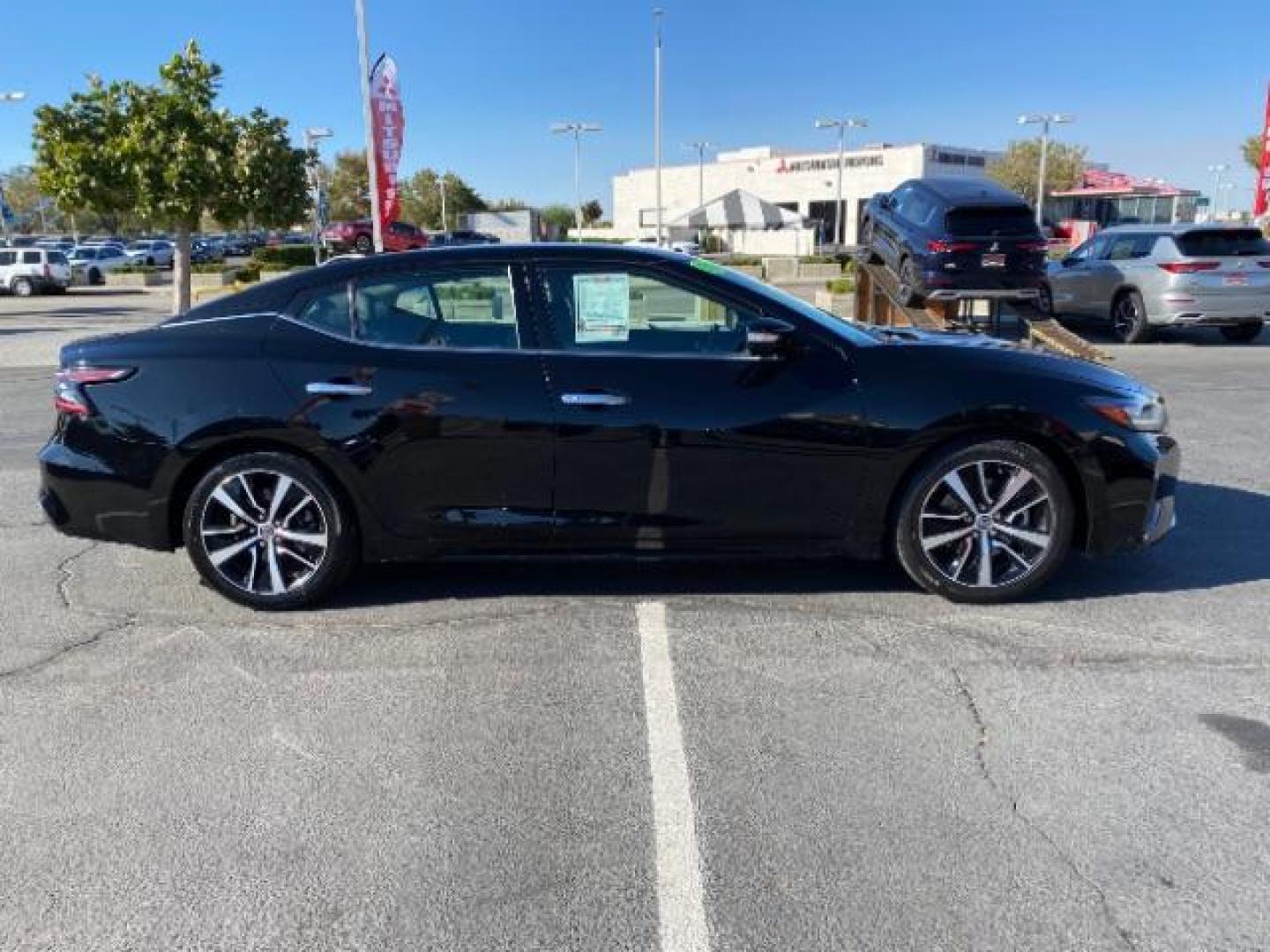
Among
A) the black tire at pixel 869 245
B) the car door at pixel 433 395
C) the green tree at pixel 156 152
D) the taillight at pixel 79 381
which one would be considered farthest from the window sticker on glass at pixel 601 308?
the green tree at pixel 156 152

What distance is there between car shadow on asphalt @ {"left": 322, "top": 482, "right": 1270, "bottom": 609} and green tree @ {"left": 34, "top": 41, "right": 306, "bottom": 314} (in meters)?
17.0

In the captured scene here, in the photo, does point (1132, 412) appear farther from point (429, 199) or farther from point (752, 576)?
point (429, 199)

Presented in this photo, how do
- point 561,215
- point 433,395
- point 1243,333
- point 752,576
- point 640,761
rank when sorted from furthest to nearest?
point 561,215 → point 1243,333 → point 752,576 → point 433,395 → point 640,761

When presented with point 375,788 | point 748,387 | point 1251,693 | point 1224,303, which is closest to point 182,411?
point 375,788

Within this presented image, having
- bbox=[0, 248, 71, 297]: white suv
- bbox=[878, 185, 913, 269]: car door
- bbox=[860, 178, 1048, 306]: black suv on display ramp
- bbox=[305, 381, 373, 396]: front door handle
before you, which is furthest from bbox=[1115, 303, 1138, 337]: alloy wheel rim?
bbox=[0, 248, 71, 297]: white suv

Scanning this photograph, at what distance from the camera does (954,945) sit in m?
2.32

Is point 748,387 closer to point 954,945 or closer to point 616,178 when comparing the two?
point 954,945

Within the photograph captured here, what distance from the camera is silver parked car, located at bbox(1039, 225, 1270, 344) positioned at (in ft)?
44.8

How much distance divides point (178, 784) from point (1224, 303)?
48.5 feet

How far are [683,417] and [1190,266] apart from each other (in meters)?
12.5

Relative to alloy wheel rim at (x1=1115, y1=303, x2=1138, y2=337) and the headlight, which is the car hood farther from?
alloy wheel rim at (x1=1115, y1=303, x2=1138, y2=337)

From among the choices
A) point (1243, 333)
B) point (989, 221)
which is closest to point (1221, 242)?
point (1243, 333)

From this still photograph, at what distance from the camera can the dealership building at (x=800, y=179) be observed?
77.9 metres

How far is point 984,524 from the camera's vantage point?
4328 mm
